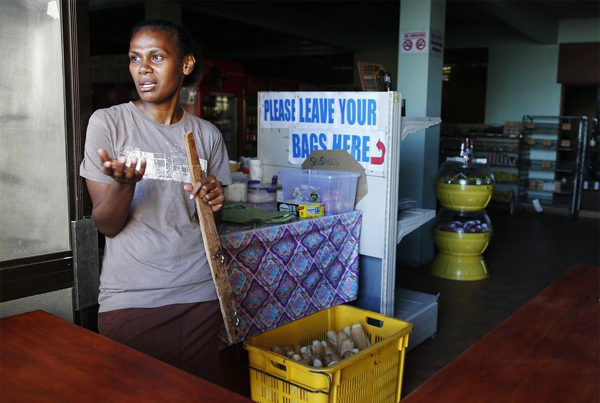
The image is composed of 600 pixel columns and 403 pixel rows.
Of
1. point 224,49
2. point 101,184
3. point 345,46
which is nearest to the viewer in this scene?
point 101,184

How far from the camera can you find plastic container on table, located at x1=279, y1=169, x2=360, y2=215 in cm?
346

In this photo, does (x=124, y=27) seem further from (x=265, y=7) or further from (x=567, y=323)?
(x=567, y=323)

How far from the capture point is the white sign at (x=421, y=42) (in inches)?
237

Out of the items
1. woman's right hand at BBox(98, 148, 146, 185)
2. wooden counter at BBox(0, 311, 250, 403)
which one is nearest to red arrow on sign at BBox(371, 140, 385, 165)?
woman's right hand at BBox(98, 148, 146, 185)

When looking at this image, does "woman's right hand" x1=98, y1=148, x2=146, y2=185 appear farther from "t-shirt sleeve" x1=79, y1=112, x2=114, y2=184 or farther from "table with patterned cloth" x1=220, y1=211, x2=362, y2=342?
"table with patterned cloth" x1=220, y1=211, x2=362, y2=342

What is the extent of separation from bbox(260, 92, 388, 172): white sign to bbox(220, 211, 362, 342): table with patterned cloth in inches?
16.7

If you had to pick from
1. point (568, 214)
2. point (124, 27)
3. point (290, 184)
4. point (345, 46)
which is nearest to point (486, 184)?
point (290, 184)

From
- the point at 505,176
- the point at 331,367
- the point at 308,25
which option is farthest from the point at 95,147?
the point at 505,176

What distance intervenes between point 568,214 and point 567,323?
29.9 feet

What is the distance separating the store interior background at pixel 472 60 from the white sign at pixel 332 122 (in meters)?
2.23

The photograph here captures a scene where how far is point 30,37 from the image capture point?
1.89 meters

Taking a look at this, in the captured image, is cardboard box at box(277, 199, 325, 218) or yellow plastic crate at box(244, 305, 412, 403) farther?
cardboard box at box(277, 199, 325, 218)

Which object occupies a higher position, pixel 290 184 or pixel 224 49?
pixel 224 49

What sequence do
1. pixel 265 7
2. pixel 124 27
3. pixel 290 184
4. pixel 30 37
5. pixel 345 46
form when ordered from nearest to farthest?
pixel 30 37
pixel 290 184
pixel 265 7
pixel 345 46
pixel 124 27
